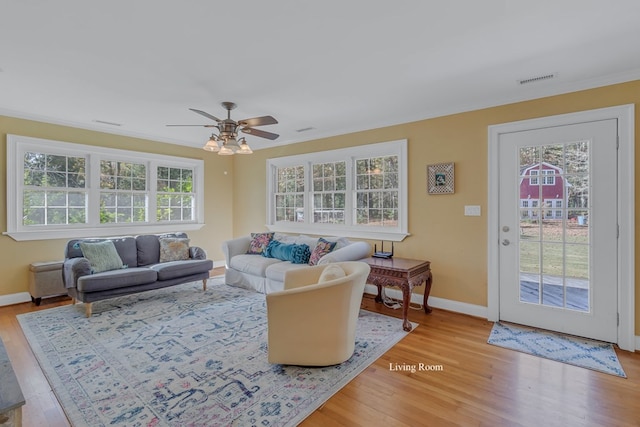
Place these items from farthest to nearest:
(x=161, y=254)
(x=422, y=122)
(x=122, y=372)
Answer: (x=161, y=254) → (x=422, y=122) → (x=122, y=372)

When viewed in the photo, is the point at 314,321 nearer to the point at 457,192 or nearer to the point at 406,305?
the point at 406,305

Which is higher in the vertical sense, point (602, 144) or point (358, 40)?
point (358, 40)

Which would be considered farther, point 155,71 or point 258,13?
point 155,71

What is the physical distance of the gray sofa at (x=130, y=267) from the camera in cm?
355

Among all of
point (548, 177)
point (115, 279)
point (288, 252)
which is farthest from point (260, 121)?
point (548, 177)

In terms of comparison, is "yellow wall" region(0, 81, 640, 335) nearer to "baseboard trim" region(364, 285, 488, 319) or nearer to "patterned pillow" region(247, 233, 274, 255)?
"baseboard trim" region(364, 285, 488, 319)

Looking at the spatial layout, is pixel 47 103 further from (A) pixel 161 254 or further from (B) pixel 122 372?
(B) pixel 122 372

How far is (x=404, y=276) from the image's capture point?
3.24m

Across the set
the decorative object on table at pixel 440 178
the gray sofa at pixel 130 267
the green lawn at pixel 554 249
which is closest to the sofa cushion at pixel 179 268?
the gray sofa at pixel 130 267

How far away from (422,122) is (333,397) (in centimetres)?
335

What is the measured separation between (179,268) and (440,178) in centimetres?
367

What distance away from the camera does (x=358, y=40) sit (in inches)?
90.3

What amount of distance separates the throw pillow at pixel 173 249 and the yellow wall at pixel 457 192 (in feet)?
10.3

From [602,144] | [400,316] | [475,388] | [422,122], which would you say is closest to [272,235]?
[400,316]
